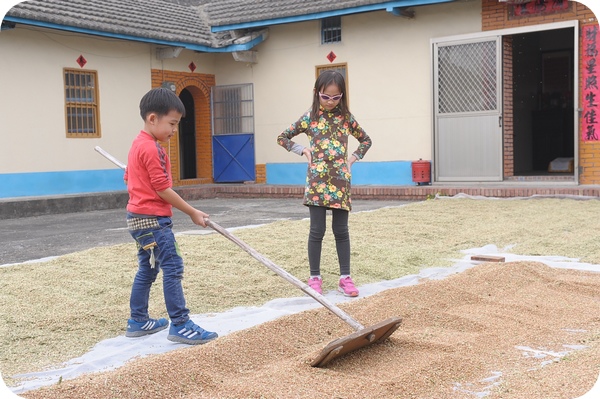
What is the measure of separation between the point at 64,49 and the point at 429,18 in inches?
232

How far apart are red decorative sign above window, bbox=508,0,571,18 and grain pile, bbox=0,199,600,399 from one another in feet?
17.2

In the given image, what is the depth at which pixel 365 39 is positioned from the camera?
12.5 meters

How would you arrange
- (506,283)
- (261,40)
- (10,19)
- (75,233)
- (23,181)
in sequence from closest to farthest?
1. (506,283)
2. (75,233)
3. (10,19)
4. (23,181)
5. (261,40)

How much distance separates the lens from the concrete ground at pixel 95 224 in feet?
22.4

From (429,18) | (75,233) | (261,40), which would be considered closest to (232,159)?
(261,40)

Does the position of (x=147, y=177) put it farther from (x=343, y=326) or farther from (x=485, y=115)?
(x=485, y=115)

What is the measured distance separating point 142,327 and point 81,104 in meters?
9.13

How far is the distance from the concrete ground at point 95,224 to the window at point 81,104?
5.04 ft

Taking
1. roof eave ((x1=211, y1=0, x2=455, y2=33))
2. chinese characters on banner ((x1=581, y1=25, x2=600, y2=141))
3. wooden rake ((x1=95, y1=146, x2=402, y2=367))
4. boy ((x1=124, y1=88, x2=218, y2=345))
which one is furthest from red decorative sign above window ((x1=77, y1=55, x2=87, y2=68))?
wooden rake ((x1=95, y1=146, x2=402, y2=367))

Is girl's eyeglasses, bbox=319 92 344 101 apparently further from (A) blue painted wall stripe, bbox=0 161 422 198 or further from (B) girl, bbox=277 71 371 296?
(A) blue painted wall stripe, bbox=0 161 422 198

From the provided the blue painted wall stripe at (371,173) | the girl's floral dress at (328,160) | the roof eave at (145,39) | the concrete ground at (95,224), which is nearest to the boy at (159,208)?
the girl's floral dress at (328,160)

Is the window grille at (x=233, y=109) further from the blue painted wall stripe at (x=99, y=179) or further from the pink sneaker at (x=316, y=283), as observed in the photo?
the pink sneaker at (x=316, y=283)

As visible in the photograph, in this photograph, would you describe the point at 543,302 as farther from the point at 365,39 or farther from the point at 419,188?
the point at 365,39

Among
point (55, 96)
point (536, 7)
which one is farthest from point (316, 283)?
point (55, 96)
